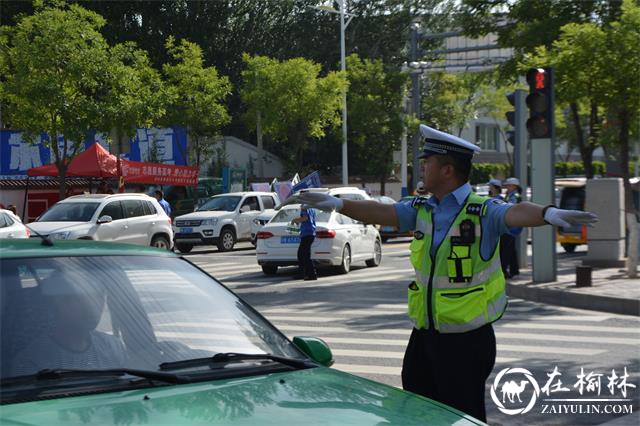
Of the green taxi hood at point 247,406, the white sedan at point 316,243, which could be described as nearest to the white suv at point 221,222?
the white sedan at point 316,243

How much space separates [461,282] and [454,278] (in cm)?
4

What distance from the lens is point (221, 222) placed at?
30188mm

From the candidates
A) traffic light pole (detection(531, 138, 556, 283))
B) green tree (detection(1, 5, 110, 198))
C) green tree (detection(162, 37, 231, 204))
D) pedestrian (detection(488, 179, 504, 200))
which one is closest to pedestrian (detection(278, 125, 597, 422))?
traffic light pole (detection(531, 138, 556, 283))

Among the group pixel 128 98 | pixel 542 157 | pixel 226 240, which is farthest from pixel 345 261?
pixel 128 98

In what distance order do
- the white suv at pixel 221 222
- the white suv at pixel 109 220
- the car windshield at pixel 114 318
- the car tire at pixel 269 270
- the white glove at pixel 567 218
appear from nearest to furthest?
1. the car windshield at pixel 114 318
2. the white glove at pixel 567 218
3. the car tire at pixel 269 270
4. the white suv at pixel 109 220
5. the white suv at pixel 221 222

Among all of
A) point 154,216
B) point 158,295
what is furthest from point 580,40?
point 158,295

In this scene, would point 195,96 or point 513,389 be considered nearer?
point 513,389

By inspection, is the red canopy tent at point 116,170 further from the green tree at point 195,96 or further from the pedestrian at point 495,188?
the pedestrian at point 495,188

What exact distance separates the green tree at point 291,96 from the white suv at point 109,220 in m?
19.5

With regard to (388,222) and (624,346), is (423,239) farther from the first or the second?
(624,346)

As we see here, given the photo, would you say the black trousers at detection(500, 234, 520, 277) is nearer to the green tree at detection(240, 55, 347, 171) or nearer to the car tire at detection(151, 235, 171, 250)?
the car tire at detection(151, 235, 171, 250)

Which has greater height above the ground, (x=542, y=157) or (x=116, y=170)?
(x=116, y=170)

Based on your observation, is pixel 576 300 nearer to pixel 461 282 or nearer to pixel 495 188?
pixel 495 188

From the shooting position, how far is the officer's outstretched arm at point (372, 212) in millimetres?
5312
